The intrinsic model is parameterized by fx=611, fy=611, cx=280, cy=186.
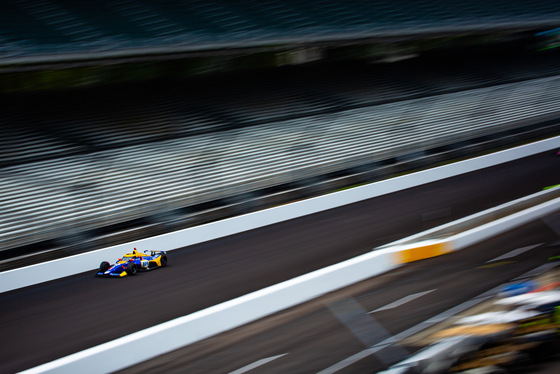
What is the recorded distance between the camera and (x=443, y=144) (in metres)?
16.8

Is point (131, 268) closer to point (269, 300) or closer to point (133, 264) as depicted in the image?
point (133, 264)

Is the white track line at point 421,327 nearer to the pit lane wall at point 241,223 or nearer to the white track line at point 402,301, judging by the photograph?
the white track line at point 402,301

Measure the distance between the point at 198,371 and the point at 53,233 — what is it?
5.76 meters

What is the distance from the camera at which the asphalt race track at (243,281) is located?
6.52 metres

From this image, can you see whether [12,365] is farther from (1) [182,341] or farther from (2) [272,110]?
(2) [272,110]

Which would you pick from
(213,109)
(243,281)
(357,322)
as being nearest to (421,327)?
(357,322)

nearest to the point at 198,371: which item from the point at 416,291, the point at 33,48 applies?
the point at 416,291

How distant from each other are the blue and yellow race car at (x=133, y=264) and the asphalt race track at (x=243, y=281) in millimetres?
122

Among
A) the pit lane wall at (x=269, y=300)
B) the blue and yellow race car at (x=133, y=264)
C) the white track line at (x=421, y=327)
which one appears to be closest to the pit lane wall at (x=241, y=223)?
the blue and yellow race car at (x=133, y=264)

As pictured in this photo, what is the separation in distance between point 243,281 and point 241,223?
10.8 feet

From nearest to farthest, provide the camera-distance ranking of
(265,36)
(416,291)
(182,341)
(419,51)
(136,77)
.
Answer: (182,341)
(416,291)
(136,77)
(265,36)
(419,51)

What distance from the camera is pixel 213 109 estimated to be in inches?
600

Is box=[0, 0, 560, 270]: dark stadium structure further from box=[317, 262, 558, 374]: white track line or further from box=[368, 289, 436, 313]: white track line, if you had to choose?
box=[317, 262, 558, 374]: white track line

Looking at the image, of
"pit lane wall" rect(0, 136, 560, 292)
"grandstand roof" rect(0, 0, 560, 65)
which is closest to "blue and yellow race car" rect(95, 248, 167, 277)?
"pit lane wall" rect(0, 136, 560, 292)
